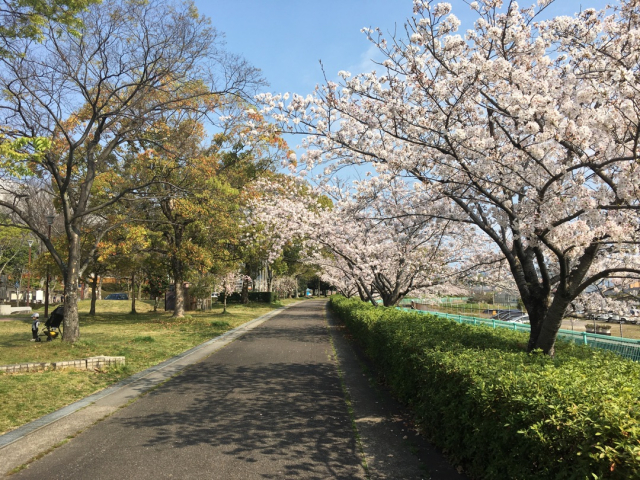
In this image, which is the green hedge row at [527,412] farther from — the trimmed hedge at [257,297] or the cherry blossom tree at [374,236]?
the trimmed hedge at [257,297]

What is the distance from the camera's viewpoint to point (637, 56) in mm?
4945

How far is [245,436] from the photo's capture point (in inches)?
Answer: 190

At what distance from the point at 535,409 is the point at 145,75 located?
10.8 metres

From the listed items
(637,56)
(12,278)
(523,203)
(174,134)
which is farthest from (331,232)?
(12,278)

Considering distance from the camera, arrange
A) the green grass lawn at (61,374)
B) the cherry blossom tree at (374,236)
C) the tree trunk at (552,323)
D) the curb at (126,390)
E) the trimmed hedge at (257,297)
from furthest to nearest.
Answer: the trimmed hedge at (257,297) → the cherry blossom tree at (374,236) → the green grass lawn at (61,374) → the tree trunk at (552,323) → the curb at (126,390)

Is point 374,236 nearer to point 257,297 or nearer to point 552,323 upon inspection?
point 552,323

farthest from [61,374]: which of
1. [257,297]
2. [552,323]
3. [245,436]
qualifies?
[257,297]

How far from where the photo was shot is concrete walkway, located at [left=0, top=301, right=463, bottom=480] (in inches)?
155

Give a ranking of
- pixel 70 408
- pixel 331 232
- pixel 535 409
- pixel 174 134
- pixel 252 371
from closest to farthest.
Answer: pixel 535 409 < pixel 70 408 < pixel 252 371 < pixel 174 134 < pixel 331 232

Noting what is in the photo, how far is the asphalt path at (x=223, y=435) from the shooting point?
392 cm

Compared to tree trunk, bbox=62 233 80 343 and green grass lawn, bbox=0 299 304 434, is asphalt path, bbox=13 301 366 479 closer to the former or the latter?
green grass lawn, bbox=0 299 304 434

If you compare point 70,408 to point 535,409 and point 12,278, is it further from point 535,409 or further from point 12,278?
point 12,278

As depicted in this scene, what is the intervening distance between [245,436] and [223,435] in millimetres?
251

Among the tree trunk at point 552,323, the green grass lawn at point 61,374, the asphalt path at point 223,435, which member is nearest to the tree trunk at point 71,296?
the green grass lawn at point 61,374
